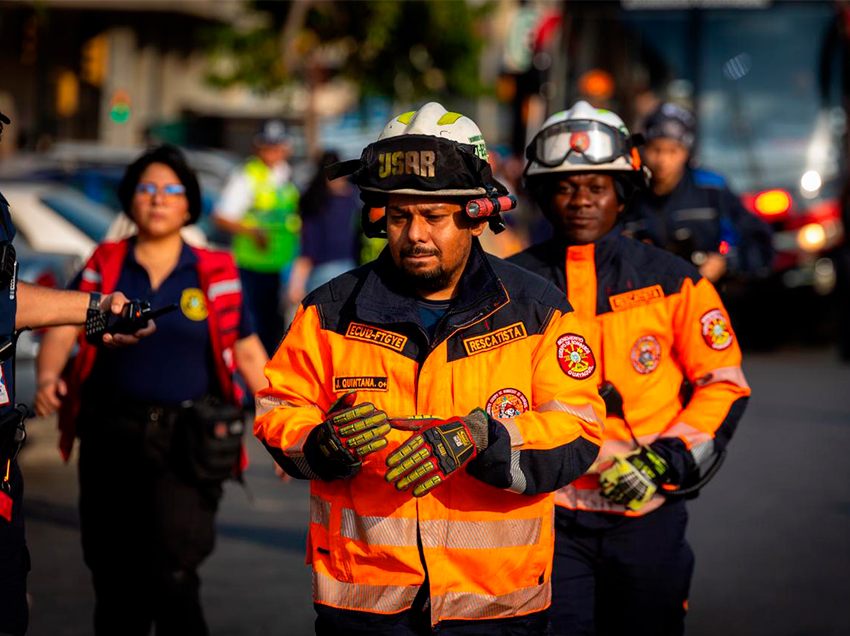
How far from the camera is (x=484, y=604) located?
11.5 feet

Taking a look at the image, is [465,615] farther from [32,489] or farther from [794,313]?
[794,313]

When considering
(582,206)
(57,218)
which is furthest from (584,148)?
(57,218)

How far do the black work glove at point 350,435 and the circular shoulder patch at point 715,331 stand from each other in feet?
4.89

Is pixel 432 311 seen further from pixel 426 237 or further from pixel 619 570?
pixel 619 570

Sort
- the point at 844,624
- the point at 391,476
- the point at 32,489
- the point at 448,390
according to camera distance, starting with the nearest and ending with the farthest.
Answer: the point at 391,476, the point at 448,390, the point at 844,624, the point at 32,489

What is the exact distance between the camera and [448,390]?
344 cm

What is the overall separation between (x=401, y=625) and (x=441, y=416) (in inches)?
20.3

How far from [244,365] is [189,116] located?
1354 inches

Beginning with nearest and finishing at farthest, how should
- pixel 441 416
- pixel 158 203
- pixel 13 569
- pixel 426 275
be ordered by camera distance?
1. pixel 441 416
2. pixel 426 275
3. pixel 13 569
4. pixel 158 203

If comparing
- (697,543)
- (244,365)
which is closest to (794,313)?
(697,543)

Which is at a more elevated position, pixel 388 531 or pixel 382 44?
pixel 382 44

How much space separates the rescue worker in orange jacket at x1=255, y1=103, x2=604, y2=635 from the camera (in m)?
3.45

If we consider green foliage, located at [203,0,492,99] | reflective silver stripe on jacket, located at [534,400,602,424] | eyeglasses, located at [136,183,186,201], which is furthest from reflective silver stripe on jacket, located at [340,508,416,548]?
green foliage, located at [203,0,492,99]

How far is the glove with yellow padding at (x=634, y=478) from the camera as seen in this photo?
165 inches
